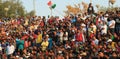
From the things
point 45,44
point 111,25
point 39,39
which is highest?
point 111,25

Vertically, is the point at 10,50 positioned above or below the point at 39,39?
below

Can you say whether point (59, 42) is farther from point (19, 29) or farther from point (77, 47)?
point (19, 29)

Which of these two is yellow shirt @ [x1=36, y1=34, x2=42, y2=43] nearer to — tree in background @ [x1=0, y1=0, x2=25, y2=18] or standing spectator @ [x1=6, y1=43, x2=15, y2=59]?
standing spectator @ [x1=6, y1=43, x2=15, y2=59]

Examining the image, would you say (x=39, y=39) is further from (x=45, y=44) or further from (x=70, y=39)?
(x=70, y=39)

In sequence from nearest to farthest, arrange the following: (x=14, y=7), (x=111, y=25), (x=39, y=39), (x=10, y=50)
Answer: (x=111, y=25)
(x=10, y=50)
(x=39, y=39)
(x=14, y=7)

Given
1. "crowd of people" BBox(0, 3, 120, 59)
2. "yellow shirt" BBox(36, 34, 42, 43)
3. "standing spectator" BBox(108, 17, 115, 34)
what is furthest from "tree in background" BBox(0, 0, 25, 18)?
"standing spectator" BBox(108, 17, 115, 34)

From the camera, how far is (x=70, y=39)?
25859mm

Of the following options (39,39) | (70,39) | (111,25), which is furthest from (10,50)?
(111,25)

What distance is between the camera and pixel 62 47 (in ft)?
82.8

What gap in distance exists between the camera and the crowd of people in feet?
75.6

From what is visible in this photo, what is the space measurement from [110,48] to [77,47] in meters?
2.52

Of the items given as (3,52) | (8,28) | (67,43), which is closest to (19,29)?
(8,28)

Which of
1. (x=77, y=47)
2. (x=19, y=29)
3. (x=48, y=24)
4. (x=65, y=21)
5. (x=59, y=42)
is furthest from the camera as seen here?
(x=19, y=29)

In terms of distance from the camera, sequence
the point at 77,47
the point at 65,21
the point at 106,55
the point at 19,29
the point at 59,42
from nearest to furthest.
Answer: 1. the point at 106,55
2. the point at 77,47
3. the point at 59,42
4. the point at 65,21
5. the point at 19,29
